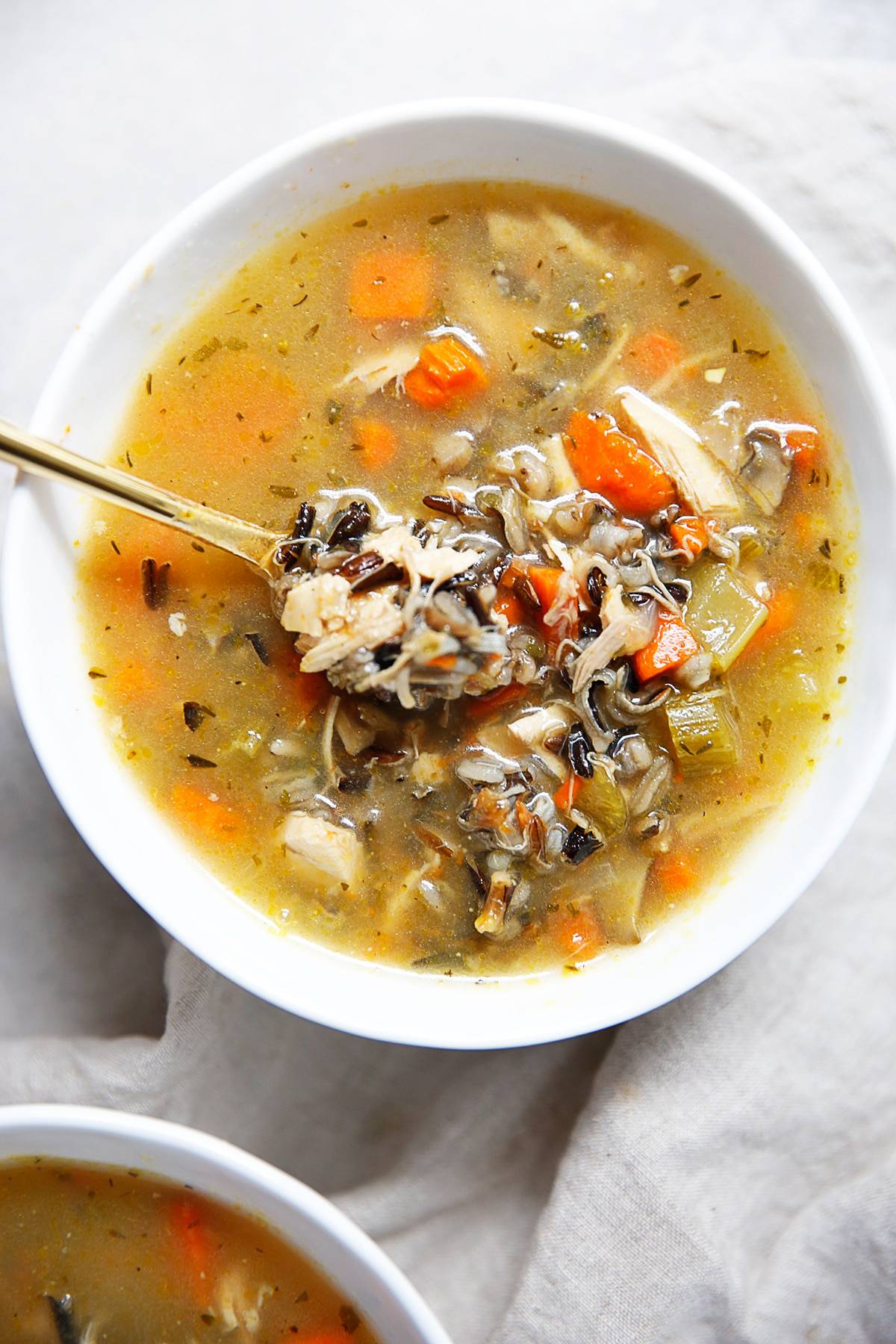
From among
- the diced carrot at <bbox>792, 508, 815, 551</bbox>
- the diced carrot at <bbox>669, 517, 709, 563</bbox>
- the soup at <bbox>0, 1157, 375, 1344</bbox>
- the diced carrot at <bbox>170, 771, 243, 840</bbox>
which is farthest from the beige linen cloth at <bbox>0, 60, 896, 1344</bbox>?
the diced carrot at <bbox>669, 517, 709, 563</bbox>

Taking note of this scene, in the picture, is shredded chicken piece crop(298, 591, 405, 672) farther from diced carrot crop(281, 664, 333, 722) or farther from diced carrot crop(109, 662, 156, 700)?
diced carrot crop(109, 662, 156, 700)

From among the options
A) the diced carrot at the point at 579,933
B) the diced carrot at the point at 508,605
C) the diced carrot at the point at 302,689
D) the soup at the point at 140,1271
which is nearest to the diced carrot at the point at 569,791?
→ the diced carrot at the point at 579,933

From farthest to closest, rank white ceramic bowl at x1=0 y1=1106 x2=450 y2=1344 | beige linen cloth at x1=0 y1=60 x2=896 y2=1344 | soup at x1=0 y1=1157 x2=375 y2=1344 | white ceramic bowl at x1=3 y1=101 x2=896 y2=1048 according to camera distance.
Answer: beige linen cloth at x1=0 y1=60 x2=896 y2=1344 → soup at x1=0 y1=1157 x2=375 y2=1344 → white ceramic bowl at x1=0 y1=1106 x2=450 y2=1344 → white ceramic bowl at x1=3 y1=101 x2=896 y2=1048

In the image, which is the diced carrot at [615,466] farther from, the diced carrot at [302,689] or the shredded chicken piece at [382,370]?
the diced carrot at [302,689]

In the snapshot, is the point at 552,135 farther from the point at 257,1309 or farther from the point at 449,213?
the point at 257,1309

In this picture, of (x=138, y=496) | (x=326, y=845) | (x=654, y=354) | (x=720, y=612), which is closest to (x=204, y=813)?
(x=326, y=845)

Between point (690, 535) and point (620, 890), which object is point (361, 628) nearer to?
point (690, 535)
